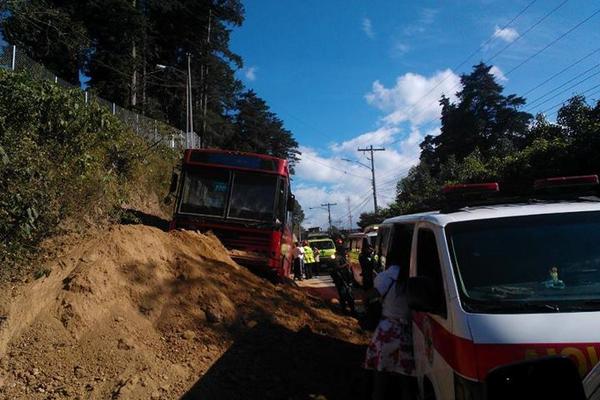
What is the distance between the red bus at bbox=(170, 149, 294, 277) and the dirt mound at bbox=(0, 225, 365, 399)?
3432 mm

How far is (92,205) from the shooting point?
1269 centimetres

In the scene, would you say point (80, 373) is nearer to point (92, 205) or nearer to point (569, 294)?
point (569, 294)

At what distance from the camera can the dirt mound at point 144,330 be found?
239 inches

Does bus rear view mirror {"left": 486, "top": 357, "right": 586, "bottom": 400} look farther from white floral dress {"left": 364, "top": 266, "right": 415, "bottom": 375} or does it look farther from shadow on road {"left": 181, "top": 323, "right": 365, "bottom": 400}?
shadow on road {"left": 181, "top": 323, "right": 365, "bottom": 400}

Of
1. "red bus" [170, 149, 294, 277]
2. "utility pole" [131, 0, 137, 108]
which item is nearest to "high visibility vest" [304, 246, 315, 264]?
"utility pole" [131, 0, 137, 108]

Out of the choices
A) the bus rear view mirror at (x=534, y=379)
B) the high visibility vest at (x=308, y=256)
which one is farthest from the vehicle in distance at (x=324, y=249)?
the bus rear view mirror at (x=534, y=379)

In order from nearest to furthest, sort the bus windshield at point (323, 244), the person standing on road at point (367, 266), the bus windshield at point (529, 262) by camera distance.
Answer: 1. the bus windshield at point (529, 262)
2. the person standing on road at point (367, 266)
3. the bus windshield at point (323, 244)

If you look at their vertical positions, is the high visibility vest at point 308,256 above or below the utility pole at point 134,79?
below

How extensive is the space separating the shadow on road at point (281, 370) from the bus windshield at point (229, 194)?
5.13 metres

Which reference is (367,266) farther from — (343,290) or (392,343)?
(392,343)

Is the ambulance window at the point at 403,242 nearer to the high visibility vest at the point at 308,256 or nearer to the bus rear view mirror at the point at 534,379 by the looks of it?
the bus rear view mirror at the point at 534,379

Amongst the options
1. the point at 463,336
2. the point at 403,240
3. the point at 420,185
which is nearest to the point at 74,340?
the point at 403,240

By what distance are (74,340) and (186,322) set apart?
1.33 meters

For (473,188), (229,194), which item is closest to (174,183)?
(229,194)
